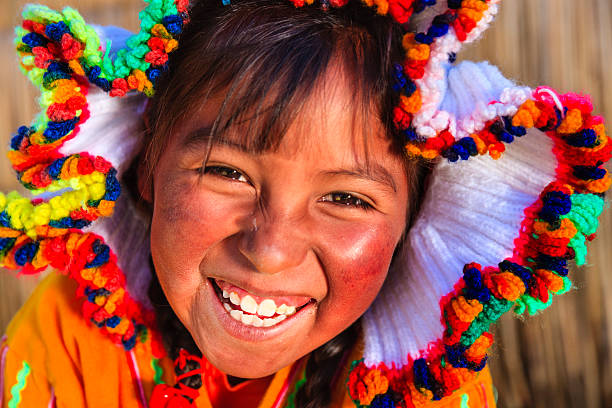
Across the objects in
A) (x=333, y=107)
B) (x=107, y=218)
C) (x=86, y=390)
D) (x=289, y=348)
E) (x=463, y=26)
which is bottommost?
(x=86, y=390)

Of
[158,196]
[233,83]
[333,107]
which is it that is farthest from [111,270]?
[333,107]

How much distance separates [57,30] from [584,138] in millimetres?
962

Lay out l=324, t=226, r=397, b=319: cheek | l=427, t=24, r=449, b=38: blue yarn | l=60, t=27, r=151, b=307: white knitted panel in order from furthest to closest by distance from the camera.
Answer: l=60, t=27, r=151, b=307: white knitted panel
l=324, t=226, r=397, b=319: cheek
l=427, t=24, r=449, b=38: blue yarn

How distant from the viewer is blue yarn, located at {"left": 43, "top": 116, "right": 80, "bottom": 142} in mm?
1227

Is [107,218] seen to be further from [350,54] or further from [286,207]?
[350,54]

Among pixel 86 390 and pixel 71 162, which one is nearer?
pixel 71 162

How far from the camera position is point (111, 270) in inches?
57.7

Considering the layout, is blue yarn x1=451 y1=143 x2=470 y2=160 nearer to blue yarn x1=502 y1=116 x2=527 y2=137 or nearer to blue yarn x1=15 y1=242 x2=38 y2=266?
blue yarn x1=502 y1=116 x2=527 y2=137

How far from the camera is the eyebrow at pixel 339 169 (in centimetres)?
120

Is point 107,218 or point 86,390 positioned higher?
point 107,218

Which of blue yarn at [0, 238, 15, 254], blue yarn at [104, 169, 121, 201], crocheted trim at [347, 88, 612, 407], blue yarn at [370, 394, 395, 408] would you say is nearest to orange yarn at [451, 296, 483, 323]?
crocheted trim at [347, 88, 612, 407]

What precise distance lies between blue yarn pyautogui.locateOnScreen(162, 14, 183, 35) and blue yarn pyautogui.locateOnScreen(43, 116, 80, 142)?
26 cm

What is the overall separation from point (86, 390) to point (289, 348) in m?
0.52

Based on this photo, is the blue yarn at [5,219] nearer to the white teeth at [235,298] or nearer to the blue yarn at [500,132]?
the white teeth at [235,298]
